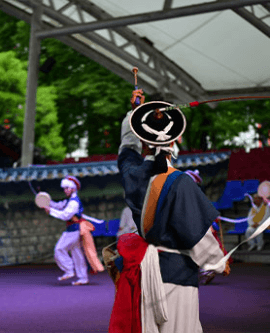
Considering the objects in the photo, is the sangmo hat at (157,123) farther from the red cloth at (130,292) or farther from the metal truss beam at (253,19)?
the metal truss beam at (253,19)

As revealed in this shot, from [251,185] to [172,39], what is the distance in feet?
13.8

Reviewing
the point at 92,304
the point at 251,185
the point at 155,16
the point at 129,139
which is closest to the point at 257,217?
the point at 251,185

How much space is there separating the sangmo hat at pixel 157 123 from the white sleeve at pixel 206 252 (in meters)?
0.58

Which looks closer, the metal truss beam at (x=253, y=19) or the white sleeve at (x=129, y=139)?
the white sleeve at (x=129, y=139)

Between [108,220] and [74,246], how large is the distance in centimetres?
473


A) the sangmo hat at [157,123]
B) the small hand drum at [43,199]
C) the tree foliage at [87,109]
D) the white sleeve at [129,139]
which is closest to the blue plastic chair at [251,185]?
the tree foliage at [87,109]

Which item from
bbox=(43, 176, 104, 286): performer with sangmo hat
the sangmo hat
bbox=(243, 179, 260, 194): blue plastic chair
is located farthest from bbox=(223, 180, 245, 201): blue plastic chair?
the sangmo hat

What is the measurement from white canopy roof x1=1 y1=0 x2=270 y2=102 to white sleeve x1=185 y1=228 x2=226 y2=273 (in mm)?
10623

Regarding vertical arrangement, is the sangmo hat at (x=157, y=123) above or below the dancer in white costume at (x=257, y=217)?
above

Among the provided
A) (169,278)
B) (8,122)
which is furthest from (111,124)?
(169,278)

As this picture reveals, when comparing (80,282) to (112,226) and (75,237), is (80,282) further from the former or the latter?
(112,226)

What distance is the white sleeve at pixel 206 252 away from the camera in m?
3.50

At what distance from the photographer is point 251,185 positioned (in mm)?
16859

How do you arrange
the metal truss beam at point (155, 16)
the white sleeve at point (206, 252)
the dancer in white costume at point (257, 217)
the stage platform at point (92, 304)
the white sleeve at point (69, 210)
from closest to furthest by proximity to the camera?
the white sleeve at point (206, 252) < the stage platform at point (92, 304) < the white sleeve at point (69, 210) < the metal truss beam at point (155, 16) < the dancer in white costume at point (257, 217)
